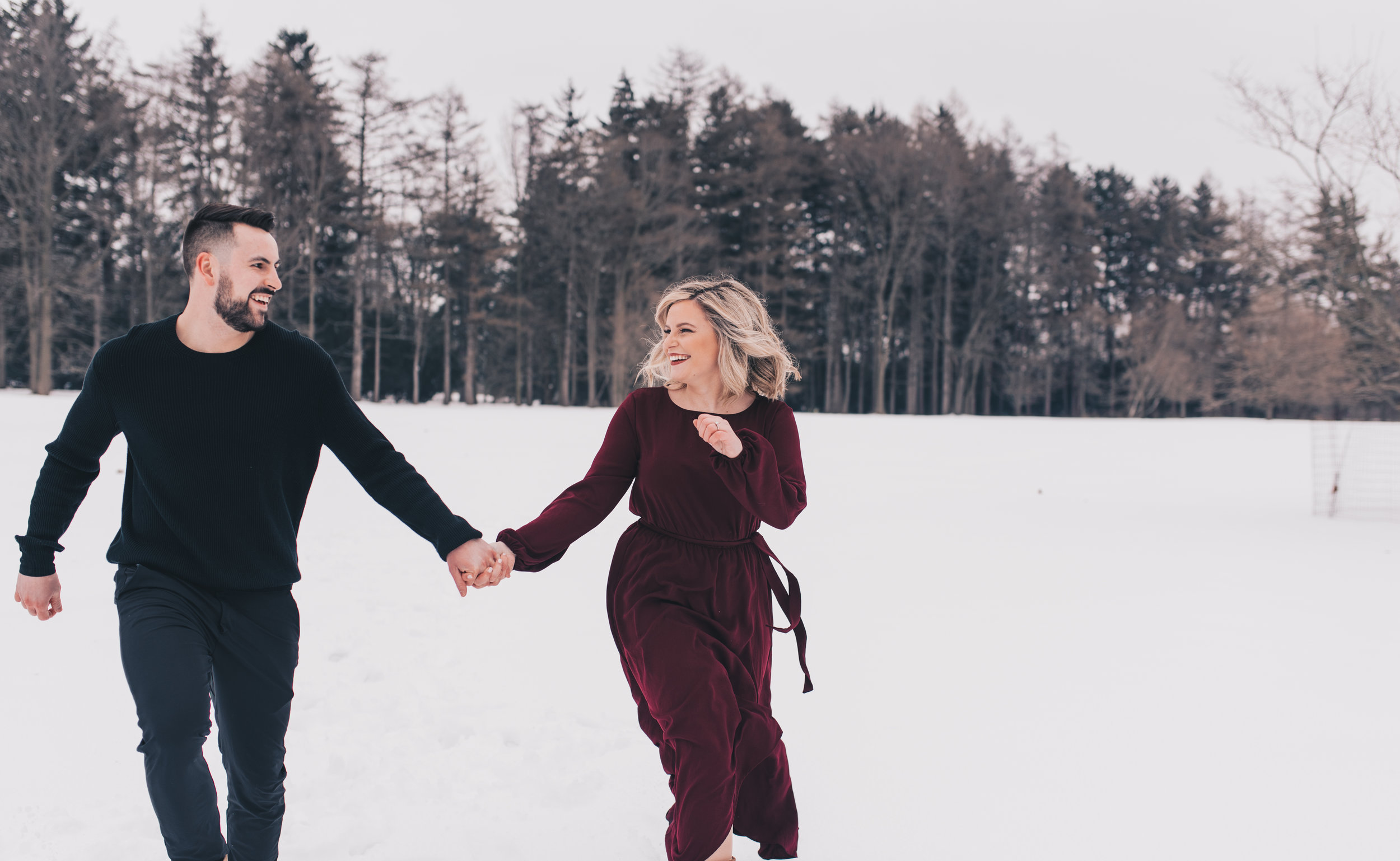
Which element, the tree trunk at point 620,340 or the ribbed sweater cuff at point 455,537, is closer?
the ribbed sweater cuff at point 455,537

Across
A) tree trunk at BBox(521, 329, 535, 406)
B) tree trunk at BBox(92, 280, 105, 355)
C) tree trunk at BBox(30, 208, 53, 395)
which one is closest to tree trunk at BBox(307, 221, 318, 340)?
tree trunk at BBox(92, 280, 105, 355)

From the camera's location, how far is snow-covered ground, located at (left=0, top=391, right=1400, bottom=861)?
3.44m

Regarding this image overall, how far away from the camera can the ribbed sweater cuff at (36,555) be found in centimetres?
267

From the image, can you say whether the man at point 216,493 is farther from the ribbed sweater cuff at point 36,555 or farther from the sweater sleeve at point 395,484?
the sweater sleeve at point 395,484

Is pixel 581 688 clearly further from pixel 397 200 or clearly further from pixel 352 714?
pixel 397 200

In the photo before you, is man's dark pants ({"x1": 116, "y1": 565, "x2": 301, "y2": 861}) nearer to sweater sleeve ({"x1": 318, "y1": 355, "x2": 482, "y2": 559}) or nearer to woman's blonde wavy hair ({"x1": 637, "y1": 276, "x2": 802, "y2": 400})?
sweater sleeve ({"x1": 318, "y1": 355, "x2": 482, "y2": 559})

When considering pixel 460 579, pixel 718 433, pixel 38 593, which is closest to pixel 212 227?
pixel 38 593

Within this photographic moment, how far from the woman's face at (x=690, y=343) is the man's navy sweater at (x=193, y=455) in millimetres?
1169

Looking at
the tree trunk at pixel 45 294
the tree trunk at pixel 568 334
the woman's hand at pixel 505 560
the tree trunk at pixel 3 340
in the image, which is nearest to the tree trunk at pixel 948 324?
the tree trunk at pixel 568 334

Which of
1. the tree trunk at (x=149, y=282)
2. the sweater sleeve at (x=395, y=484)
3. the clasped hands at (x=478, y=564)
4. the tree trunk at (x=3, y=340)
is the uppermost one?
the tree trunk at (x=149, y=282)

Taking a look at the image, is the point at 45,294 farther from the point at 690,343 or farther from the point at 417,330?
the point at 690,343

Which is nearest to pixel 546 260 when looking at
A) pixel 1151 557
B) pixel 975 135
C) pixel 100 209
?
pixel 100 209

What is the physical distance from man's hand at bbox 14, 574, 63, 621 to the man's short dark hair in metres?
1.01

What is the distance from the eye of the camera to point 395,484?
2.95 metres
